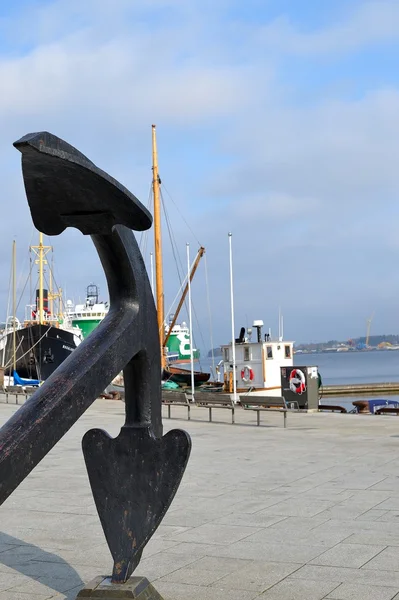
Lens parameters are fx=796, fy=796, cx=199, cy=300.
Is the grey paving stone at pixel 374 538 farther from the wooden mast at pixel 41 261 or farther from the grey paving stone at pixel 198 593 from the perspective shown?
the wooden mast at pixel 41 261

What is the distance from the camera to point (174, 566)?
543 cm

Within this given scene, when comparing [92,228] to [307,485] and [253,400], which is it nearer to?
[307,485]

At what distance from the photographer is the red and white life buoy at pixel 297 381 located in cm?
1944

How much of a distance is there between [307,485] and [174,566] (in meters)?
3.39

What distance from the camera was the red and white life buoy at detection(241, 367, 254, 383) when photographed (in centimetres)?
2798

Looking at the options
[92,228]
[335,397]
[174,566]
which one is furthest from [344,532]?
[335,397]

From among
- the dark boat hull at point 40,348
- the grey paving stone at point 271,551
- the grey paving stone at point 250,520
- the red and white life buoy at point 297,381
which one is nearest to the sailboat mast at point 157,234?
the red and white life buoy at point 297,381

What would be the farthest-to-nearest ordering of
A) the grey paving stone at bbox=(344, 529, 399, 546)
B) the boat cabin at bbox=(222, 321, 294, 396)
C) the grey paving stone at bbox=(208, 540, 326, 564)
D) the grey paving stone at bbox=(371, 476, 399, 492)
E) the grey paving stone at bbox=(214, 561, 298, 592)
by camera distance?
the boat cabin at bbox=(222, 321, 294, 396) → the grey paving stone at bbox=(371, 476, 399, 492) → the grey paving stone at bbox=(344, 529, 399, 546) → the grey paving stone at bbox=(208, 540, 326, 564) → the grey paving stone at bbox=(214, 561, 298, 592)

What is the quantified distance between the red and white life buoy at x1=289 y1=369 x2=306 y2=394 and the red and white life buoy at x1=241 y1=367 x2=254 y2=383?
8.33m

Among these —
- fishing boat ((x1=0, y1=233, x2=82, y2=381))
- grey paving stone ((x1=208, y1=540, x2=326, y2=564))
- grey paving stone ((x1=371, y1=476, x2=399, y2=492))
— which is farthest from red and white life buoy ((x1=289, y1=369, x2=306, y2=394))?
fishing boat ((x1=0, y1=233, x2=82, y2=381))

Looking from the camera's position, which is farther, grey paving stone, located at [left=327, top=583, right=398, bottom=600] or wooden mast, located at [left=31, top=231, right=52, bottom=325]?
wooden mast, located at [left=31, top=231, right=52, bottom=325]

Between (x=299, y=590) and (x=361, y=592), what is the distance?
372 millimetres

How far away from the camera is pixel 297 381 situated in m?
19.5

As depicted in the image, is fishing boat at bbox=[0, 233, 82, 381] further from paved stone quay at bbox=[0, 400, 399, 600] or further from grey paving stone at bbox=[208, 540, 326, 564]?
grey paving stone at bbox=[208, 540, 326, 564]
